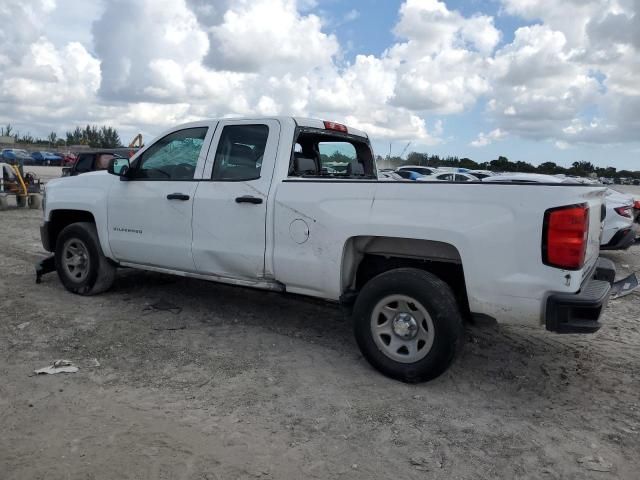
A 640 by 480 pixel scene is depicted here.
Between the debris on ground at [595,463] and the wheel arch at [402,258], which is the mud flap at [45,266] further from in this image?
the debris on ground at [595,463]

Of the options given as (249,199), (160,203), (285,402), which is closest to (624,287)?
(285,402)

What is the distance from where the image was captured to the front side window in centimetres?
505

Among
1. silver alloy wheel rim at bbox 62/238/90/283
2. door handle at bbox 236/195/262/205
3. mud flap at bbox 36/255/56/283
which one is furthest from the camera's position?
mud flap at bbox 36/255/56/283

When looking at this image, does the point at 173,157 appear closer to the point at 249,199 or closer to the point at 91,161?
the point at 249,199

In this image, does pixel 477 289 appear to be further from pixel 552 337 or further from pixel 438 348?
pixel 552 337

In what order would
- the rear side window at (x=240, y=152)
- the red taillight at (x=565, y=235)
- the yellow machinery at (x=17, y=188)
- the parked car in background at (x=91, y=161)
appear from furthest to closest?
the yellow machinery at (x=17, y=188), the parked car in background at (x=91, y=161), the rear side window at (x=240, y=152), the red taillight at (x=565, y=235)

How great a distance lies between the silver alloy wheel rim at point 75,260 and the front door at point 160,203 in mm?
601

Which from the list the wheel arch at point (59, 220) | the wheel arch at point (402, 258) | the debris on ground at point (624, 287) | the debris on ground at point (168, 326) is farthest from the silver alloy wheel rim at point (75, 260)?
the debris on ground at point (624, 287)

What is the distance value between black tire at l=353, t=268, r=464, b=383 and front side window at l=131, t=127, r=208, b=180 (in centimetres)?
218

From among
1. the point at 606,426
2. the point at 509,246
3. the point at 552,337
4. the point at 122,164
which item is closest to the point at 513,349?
the point at 552,337

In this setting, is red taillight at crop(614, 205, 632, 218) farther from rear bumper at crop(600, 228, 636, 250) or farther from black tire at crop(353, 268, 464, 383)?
black tire at crop(353, 268, 464, 383)

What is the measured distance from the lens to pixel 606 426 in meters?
3.40

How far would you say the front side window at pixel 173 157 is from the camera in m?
5.05

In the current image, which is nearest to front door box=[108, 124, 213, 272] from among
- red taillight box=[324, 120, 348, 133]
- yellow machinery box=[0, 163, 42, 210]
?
red taillight box=[324, 120, 348, 133]
